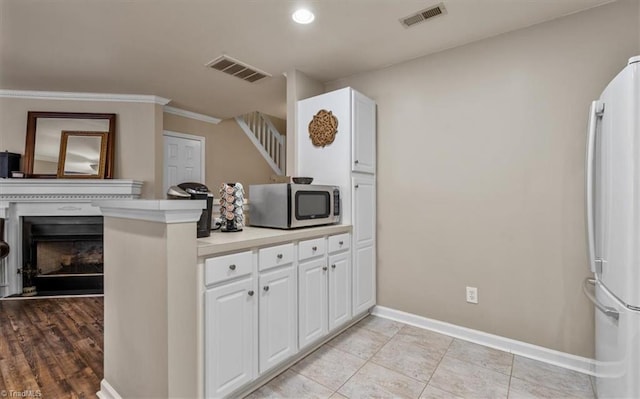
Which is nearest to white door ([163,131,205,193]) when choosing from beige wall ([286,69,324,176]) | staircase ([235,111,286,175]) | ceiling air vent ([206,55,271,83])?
staircase ([235,111,286,175])

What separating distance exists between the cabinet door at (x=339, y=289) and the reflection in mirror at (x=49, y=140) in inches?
140

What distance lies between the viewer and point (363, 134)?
2.73m

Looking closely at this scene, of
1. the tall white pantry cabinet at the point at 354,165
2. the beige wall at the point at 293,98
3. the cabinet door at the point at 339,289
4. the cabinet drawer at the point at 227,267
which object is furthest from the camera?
the beige wall at the point at 293,98

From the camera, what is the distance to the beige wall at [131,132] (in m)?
3.73

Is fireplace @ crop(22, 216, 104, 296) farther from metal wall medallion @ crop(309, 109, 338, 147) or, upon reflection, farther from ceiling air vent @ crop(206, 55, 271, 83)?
metal wall medallion @ crop(309, 109, 338, 147)

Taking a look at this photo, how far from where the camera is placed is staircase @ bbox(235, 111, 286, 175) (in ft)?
18.1

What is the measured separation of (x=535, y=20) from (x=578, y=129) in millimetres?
814

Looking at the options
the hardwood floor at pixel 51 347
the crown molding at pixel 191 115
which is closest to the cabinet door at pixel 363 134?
the hardwood floor at pixel 51 347

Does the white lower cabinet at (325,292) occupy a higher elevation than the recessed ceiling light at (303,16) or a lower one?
lower

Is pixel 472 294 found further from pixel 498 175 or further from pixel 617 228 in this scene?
pixel 617 228

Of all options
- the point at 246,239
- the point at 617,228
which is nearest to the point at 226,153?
the point at 246,239

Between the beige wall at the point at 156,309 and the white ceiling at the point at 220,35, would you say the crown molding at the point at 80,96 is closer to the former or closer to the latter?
the white ceiling at the point at 220,35

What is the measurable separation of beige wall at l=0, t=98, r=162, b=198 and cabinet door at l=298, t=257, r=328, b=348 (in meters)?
2.80

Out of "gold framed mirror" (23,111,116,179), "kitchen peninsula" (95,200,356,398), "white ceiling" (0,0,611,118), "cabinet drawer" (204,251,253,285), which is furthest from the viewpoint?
"gold framed mirror" (23,111,116,179)
